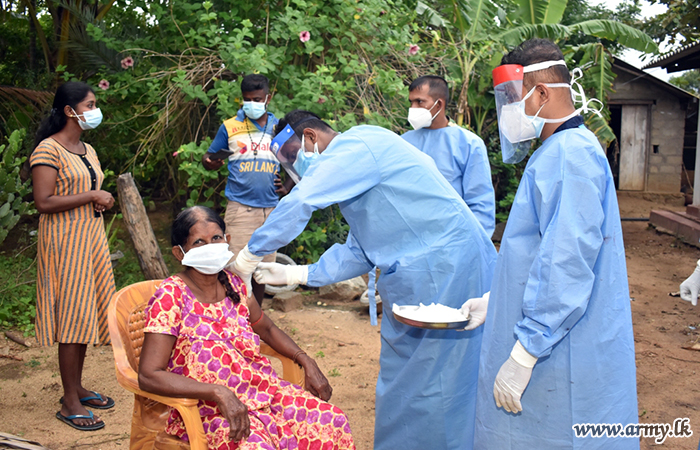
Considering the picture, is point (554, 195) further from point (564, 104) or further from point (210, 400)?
point (210, 400)

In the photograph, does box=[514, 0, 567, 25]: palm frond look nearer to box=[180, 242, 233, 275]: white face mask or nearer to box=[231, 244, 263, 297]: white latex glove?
box=[231, 244, 263, 297]: white latex glove

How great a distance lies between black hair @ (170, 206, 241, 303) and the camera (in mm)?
2605

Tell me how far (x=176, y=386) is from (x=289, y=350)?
0.65 metres

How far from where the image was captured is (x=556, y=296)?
188cm

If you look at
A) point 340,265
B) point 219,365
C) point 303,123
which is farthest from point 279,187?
point 219,365

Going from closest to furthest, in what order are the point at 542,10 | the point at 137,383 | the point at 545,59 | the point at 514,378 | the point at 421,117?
the point at 514,378
the point at 545,59
the point at 137,383
the point at 421,117
the point at 542,10

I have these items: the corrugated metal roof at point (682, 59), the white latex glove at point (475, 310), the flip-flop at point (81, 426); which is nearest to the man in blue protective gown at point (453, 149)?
the white latex glove at point (475, 310)

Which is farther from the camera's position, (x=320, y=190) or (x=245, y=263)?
(x=245, y=263)

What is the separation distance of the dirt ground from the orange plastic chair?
1.02 meters

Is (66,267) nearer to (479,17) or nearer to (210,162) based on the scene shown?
(210,162)

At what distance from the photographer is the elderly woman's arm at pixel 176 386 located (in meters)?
2.21

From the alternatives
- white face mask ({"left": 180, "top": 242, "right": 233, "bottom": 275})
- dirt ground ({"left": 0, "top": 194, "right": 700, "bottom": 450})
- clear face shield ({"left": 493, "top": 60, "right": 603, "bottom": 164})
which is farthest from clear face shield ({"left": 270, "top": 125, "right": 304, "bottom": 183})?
dirt ground ({"left": 0, "top": 194, "right": 700, "bottom": 450})

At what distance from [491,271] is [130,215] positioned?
11.1ft

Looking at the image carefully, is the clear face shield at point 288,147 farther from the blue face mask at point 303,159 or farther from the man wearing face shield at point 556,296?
the man wearing face shield at point 556,296
